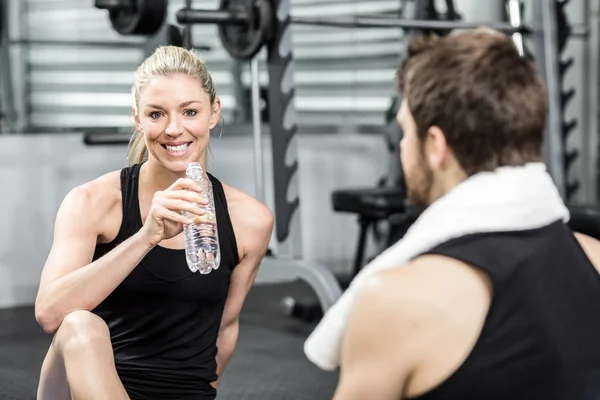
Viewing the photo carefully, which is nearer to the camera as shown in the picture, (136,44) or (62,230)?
(62,230)

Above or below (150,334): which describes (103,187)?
above

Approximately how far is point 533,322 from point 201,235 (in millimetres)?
644

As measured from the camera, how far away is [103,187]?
169 centimetres

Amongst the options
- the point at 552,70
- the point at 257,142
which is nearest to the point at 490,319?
the point at 257,142

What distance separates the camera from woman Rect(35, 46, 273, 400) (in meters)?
1.54

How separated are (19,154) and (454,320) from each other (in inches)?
147

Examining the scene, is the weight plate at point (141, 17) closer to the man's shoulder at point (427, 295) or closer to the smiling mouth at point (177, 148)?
the smiling mouth at point (177, 148)

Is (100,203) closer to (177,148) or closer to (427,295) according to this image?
(177,148)

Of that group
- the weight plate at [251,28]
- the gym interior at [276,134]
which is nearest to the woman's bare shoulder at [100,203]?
the gym interior at [276,134]

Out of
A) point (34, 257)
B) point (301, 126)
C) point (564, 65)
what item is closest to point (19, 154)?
point (34, 257)

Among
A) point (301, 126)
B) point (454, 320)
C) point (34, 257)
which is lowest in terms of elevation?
point (34, 257)

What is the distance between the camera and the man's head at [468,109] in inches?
37.1

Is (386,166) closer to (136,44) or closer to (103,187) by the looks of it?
(136,44)

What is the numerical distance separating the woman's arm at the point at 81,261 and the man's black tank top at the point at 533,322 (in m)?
0.70
